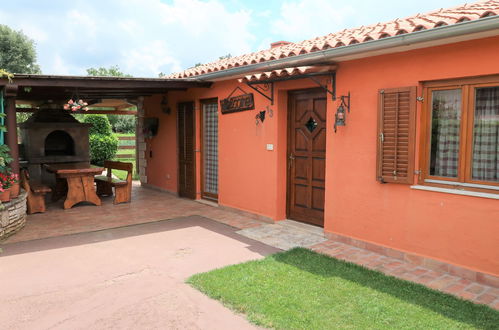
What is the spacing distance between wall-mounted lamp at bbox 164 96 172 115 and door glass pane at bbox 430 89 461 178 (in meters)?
6.88

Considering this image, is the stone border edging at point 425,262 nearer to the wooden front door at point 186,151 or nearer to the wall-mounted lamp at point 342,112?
the wall-mounted lamp at point 342,112

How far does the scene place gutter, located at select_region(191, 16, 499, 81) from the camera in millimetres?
3709

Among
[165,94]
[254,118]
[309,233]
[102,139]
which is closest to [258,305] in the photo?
[309,233]

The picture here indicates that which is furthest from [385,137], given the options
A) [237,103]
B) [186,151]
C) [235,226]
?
[186,151]

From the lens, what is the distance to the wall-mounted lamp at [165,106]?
32.6ft

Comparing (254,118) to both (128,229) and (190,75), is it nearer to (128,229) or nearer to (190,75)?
(190,75)

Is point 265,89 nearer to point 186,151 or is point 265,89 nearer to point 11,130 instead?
point 186,151

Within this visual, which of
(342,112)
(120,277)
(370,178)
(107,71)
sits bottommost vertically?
(120,277)

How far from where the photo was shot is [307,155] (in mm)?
6434

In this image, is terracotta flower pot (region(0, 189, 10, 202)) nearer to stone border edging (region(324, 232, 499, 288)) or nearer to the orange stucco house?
the orange stucco house

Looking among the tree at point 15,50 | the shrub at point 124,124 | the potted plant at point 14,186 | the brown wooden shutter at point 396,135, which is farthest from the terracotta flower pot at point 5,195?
the shrub at point 124,124

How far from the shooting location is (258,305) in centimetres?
360

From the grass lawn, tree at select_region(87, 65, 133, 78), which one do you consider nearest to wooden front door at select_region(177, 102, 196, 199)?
the grass lawn

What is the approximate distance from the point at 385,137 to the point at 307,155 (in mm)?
1717
